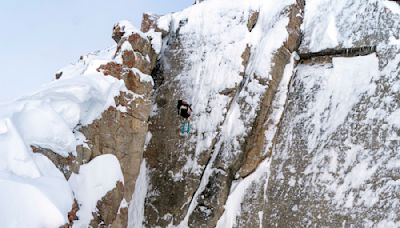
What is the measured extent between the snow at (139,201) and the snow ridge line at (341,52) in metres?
7.17

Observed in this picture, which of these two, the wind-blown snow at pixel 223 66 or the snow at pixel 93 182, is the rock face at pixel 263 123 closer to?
the wind-blown snow at pixel 223 66

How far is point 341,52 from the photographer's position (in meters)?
14.8

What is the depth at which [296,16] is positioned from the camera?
53.2 ft

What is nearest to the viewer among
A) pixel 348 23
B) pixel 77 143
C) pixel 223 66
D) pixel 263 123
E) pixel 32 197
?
pixel 32 197

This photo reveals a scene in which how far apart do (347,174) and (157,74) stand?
8576 mm

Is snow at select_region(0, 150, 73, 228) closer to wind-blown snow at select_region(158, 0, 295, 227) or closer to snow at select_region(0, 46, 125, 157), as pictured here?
snow at select_region(0, 46, 125, 157)

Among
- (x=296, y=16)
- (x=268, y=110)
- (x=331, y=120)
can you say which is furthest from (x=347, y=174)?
(x=296, y=16)

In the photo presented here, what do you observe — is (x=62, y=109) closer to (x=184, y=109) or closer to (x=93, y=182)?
(x=93, y=182)

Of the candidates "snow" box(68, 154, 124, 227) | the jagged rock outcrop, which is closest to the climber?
the jagged rock outcrop

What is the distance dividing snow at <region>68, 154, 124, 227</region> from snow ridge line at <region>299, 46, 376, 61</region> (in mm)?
7813

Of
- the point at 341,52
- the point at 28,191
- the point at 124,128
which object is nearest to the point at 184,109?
the point at 124,128

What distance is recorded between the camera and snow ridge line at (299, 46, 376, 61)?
46.8ft

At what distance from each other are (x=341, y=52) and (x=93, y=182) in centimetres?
937

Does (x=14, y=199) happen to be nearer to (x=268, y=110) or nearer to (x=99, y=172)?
(x=99, y=172)
